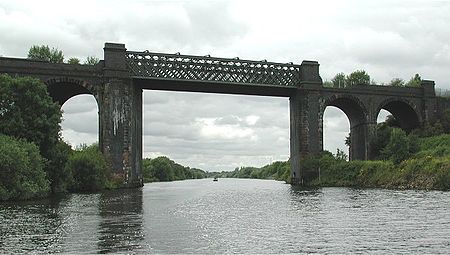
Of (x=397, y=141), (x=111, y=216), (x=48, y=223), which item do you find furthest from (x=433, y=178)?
(x=48, y=223)

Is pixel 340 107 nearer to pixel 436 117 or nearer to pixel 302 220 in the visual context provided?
pixel 436 117

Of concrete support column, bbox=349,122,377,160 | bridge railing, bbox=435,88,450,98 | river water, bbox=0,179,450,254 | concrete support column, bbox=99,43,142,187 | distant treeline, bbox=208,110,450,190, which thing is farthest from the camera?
bridge railing, bbox=435,88,450,98

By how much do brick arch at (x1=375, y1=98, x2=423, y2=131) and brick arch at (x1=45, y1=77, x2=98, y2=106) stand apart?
4045 cm

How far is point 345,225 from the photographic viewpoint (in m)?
21.7

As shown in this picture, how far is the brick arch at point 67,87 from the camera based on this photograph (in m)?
61.5

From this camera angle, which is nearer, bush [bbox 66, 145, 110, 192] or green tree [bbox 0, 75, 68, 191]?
green tree [bbox 0, 75, 68, 191]

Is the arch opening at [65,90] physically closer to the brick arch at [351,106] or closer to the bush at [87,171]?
the bush at [87,171]

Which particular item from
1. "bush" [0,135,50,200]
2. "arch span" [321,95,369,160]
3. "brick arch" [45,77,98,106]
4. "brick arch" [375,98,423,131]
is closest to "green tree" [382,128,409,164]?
"arch span" [321,95,369,160]

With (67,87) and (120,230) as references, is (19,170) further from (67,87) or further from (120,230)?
(67,87)

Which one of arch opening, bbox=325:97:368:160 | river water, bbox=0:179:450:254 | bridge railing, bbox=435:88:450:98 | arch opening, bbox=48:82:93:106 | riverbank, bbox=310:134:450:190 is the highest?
bridge railing, bbox=435:88:450:98

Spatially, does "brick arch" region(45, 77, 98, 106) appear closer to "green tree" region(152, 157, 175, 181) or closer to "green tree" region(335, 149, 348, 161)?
"green tree" region(335, 149, 348, 161)

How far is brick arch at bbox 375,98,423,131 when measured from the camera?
75812mm

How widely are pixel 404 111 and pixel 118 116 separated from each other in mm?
44513

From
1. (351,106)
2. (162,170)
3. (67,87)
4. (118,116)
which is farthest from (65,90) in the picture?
(162,170)
